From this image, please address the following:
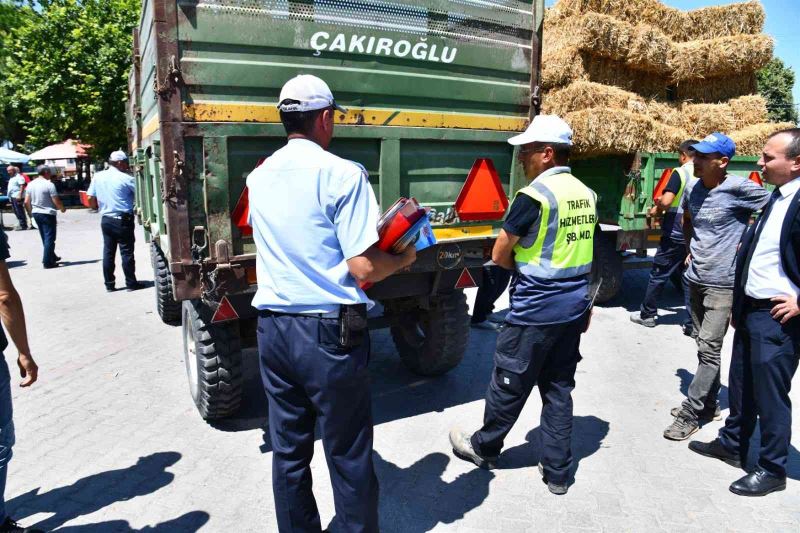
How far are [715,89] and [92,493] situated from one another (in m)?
8.76

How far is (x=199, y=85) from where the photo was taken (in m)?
2.87

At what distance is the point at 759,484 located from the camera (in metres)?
3.03


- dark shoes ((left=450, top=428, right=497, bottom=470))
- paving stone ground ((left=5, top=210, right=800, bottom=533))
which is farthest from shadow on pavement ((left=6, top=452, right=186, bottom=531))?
dark shoes ((left=450, top=428, right=497, bottom=470))

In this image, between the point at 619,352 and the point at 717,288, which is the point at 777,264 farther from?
the point at 619,352

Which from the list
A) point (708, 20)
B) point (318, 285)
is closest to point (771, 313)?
point (318, 285)

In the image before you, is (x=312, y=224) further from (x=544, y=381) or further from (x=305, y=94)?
(x=544, y=381)

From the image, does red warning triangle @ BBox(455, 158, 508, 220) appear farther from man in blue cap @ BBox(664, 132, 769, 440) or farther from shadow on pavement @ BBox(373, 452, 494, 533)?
shadow on pavement @ BBox(373, 452, 494, 533)

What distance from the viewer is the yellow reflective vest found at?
2771 millimetres

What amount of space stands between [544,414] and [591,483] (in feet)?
1.62

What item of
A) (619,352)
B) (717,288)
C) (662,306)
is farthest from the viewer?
(662,306)

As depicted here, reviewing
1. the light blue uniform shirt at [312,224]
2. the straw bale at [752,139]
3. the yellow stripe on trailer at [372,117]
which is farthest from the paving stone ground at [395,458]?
the straw bale at [752,139]

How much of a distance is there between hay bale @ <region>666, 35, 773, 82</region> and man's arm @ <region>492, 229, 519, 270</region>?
5983 mm

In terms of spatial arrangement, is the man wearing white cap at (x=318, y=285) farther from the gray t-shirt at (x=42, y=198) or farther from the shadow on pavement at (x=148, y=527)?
the gray t-shirt at (x=42, y=198)

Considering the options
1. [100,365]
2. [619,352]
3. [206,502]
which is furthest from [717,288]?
[100,365]
